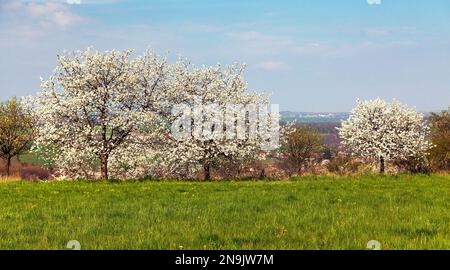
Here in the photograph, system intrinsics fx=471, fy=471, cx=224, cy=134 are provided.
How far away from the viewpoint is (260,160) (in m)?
41.1

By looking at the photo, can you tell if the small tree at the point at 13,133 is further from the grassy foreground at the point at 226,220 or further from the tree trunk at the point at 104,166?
the grassy foreground at the point at 226,220

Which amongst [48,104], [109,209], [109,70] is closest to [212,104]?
[109,70]

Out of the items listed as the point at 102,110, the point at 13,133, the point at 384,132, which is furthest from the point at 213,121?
the point at 13,133

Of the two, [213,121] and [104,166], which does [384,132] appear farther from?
[104,166]

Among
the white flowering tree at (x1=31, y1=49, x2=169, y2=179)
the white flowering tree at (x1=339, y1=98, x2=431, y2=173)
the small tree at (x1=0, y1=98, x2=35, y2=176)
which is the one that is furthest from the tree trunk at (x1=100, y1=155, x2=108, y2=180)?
the white flowering tree at (x1=339, y1=98, x2=431, y2=173)

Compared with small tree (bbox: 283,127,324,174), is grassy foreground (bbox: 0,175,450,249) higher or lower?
higher

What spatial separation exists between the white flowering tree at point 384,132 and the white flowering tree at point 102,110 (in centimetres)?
2314

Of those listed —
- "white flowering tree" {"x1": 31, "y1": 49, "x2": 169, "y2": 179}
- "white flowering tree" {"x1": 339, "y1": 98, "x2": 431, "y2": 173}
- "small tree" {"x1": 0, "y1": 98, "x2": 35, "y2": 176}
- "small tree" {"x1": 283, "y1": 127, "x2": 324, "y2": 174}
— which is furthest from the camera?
"small tree" {"x1": 283, "y1": 127, "x2": 324, "y2": 174}

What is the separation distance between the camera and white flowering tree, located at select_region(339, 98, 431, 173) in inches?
1875

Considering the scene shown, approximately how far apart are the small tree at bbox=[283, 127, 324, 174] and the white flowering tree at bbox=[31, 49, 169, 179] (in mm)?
24625

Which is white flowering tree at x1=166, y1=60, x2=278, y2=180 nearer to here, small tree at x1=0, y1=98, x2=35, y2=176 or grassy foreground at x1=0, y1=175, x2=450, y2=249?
grassy foreground at x1=0, y1=175, x2=450, y2=249

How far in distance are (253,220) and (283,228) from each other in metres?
1.97

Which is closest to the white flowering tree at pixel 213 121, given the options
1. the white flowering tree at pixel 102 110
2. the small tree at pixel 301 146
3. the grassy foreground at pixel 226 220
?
the white flowering tree at pixel 102 110

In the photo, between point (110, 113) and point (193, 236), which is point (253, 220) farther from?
point (110, 113)
